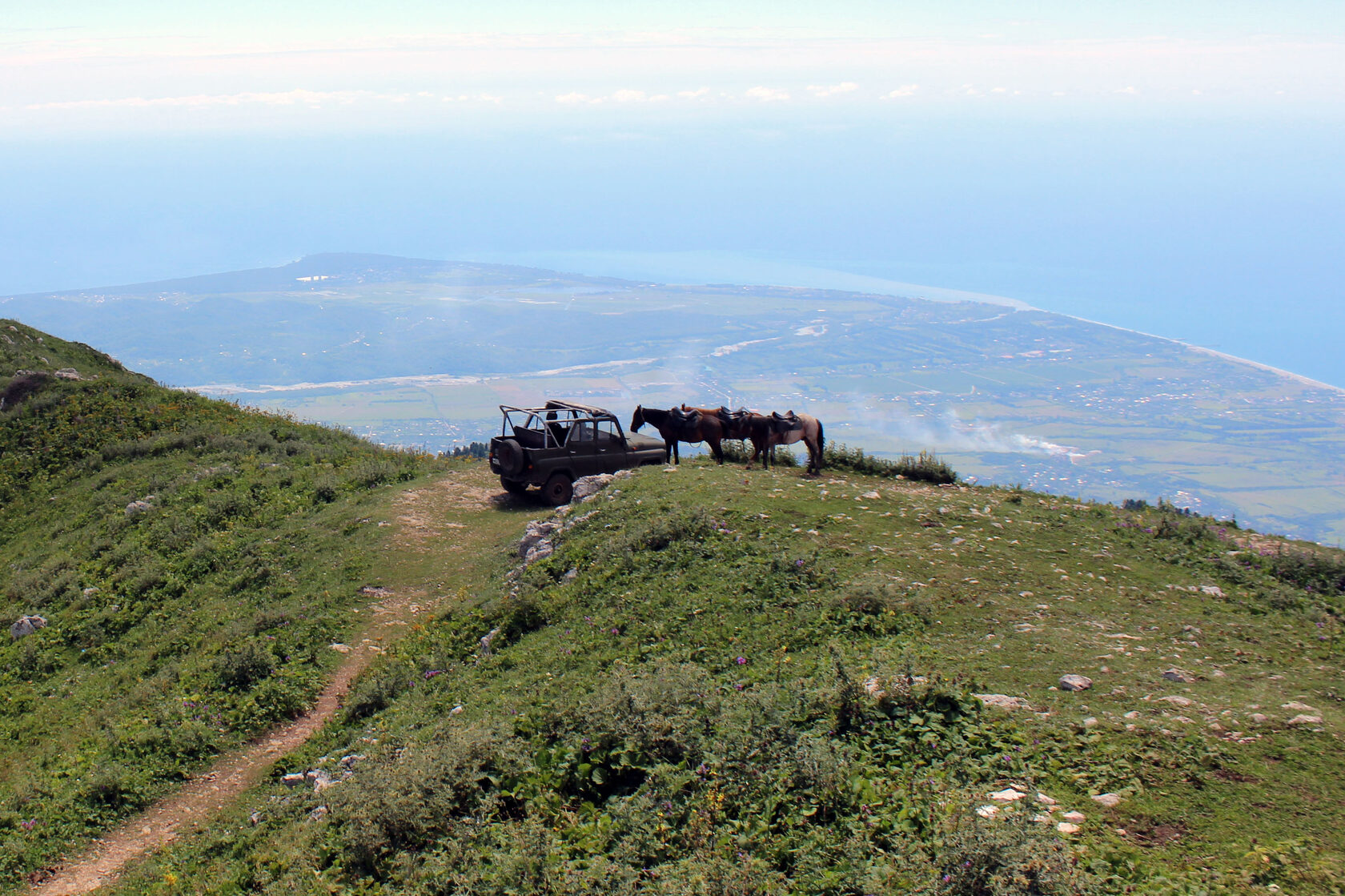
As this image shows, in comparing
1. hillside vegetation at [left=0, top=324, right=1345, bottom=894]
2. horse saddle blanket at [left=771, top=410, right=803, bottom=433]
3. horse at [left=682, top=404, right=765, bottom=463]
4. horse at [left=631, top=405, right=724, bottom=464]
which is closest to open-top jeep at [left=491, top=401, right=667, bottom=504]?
horse at [left=631, top=405, right=724, bottom=464]

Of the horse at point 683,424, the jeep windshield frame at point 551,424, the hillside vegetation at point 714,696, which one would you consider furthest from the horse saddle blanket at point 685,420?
the jeep windshield frame at point 551,424

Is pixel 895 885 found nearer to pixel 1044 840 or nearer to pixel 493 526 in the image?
pixel 1044 840

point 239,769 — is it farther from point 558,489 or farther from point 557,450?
point 557,450

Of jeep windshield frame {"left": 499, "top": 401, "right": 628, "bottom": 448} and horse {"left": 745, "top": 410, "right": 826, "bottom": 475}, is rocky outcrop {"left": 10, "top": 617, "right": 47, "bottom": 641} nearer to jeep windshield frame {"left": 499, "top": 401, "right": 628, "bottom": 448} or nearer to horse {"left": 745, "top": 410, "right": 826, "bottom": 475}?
jeep windshield frame {"left": 499, "top": 401, "right": 628, "bottom": 448}

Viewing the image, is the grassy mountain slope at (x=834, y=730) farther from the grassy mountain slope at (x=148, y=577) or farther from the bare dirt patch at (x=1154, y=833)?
the grassy mountain slope at (x=148, y=577)

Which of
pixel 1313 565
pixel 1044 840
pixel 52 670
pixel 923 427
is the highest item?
pixel 1044 840

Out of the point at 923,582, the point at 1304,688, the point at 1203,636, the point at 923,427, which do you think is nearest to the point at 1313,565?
the point at 1203,636

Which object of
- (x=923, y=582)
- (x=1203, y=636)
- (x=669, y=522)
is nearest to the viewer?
(x=1203, y=636)

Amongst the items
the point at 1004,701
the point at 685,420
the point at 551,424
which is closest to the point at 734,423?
the point at 685,420
